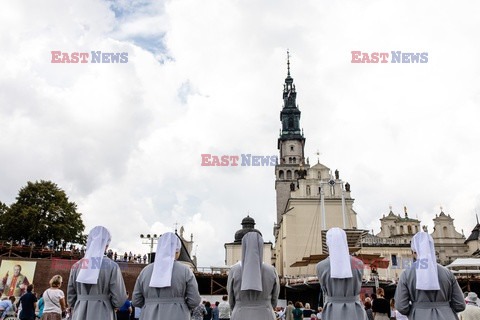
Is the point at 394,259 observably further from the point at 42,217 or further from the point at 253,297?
the point at 253,297

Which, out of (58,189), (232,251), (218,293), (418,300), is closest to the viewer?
(418,300)

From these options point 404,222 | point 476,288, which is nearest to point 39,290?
point 476,288

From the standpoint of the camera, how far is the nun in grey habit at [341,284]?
5801 millimetres

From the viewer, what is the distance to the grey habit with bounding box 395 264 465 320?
5.64 meters

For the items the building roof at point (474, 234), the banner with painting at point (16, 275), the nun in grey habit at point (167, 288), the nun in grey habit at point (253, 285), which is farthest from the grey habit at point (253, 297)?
the building roof at point (474, 234)

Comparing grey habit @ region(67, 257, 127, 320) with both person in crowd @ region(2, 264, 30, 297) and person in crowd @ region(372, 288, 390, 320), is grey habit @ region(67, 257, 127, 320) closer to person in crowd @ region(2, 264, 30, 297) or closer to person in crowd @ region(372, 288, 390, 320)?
person in crowd @ region(372, 288, 390, 320)

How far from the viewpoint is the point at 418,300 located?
5.77 meters

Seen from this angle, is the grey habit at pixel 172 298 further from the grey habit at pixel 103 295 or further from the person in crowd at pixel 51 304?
the person in crowd at pixel 51 304

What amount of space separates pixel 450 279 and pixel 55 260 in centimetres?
3319

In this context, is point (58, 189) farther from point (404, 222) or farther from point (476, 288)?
point (404, 222)

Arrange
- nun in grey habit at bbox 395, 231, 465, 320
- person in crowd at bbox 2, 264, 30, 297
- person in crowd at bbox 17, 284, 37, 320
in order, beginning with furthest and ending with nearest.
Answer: person in crowd at bbox 2, 264, 30, 297, person in crowd at bbox 17, 284, 37, 320, nun in grey habit at bbox 395, 231, 465, 320

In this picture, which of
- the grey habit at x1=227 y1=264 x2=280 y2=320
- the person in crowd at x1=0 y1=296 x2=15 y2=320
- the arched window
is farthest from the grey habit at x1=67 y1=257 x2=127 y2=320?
the arched window

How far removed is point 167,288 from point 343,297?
2717mm

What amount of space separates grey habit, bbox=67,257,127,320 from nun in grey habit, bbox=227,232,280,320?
5.92 ft
